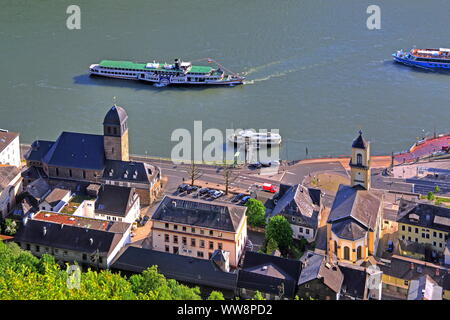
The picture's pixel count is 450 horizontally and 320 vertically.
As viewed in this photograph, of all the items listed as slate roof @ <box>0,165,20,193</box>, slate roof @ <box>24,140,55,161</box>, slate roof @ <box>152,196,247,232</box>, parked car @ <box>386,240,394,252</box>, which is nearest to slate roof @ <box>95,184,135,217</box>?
slate roof @ <box>152,196,247,232</box>

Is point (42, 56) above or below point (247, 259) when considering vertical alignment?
above

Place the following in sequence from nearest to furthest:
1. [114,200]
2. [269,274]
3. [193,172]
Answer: [269,274], [114,200], [193,172]

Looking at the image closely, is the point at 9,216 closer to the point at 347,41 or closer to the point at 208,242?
the point at 208,242

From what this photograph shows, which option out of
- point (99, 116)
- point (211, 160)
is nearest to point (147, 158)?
point (211, 160)

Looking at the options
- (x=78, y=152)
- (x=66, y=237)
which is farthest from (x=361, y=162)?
(x=78, y=152)

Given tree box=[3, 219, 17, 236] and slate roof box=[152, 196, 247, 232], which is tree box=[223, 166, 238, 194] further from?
tree box=[3, 219, 17, 236]

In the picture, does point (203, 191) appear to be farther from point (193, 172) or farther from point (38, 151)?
point (38, 151)
